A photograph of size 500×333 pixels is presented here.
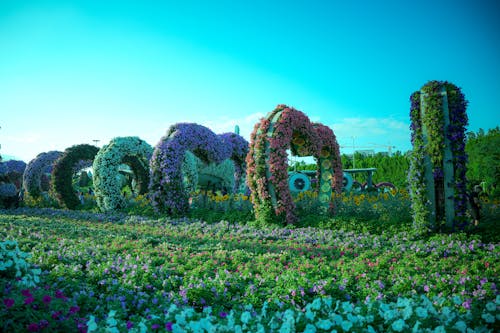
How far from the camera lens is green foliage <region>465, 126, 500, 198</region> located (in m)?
13.8

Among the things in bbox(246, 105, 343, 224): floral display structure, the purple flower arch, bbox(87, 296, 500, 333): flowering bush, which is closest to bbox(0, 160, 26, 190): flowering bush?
the purple flower arch

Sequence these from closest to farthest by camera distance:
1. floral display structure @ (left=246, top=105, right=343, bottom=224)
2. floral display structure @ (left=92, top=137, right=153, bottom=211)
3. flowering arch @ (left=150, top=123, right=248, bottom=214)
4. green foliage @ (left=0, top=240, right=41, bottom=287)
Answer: green foliage @ (left=0, top=240, right=41, bottom=287)
floral display structure @ (left=246, top=105, right=343, bottom=224)
flowering arch @ (left=150, top=123, right=248, bottom=214)
floral display structure @ (left=92, top=137, right=153, bottom=211)

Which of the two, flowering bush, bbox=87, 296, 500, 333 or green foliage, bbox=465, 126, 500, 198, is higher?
green foliage, bbox=465, 126, 500, 198

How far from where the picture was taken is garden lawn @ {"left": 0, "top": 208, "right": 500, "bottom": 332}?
2.89 metres

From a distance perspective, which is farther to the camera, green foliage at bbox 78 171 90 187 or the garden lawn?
green foliage at bbox 78 171 90 187

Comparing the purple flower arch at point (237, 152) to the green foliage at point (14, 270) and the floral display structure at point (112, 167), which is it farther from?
the green foliage at point (14, 270)

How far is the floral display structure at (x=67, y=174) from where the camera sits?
52.7ft

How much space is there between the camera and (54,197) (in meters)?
16.4

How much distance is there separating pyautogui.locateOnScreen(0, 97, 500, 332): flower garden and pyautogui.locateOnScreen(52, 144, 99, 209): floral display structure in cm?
202

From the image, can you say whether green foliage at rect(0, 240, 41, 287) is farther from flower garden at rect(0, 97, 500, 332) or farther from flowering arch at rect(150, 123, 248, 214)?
flowering arch at rect(150, 123, 248, 214)

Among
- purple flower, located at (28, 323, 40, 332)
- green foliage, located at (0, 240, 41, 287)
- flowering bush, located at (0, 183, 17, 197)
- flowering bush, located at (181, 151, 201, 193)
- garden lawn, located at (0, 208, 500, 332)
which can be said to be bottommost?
garden lawn, located at (0, 208, 500, 332)

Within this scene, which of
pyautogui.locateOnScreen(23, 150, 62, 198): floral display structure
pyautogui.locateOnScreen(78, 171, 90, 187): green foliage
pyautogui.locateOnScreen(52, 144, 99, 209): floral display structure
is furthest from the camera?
pyautogui.locateOnScreen(78, 171, 90, 187): green foliage

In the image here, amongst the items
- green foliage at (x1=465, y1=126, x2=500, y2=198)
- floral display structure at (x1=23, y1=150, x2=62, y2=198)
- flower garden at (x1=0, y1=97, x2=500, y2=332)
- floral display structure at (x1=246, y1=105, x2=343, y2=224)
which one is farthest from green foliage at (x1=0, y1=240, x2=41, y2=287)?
floral display structure at (x1=23, y1=150, x2=62, y2=198)

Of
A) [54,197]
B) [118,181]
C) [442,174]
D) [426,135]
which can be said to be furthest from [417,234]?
[54,197]
